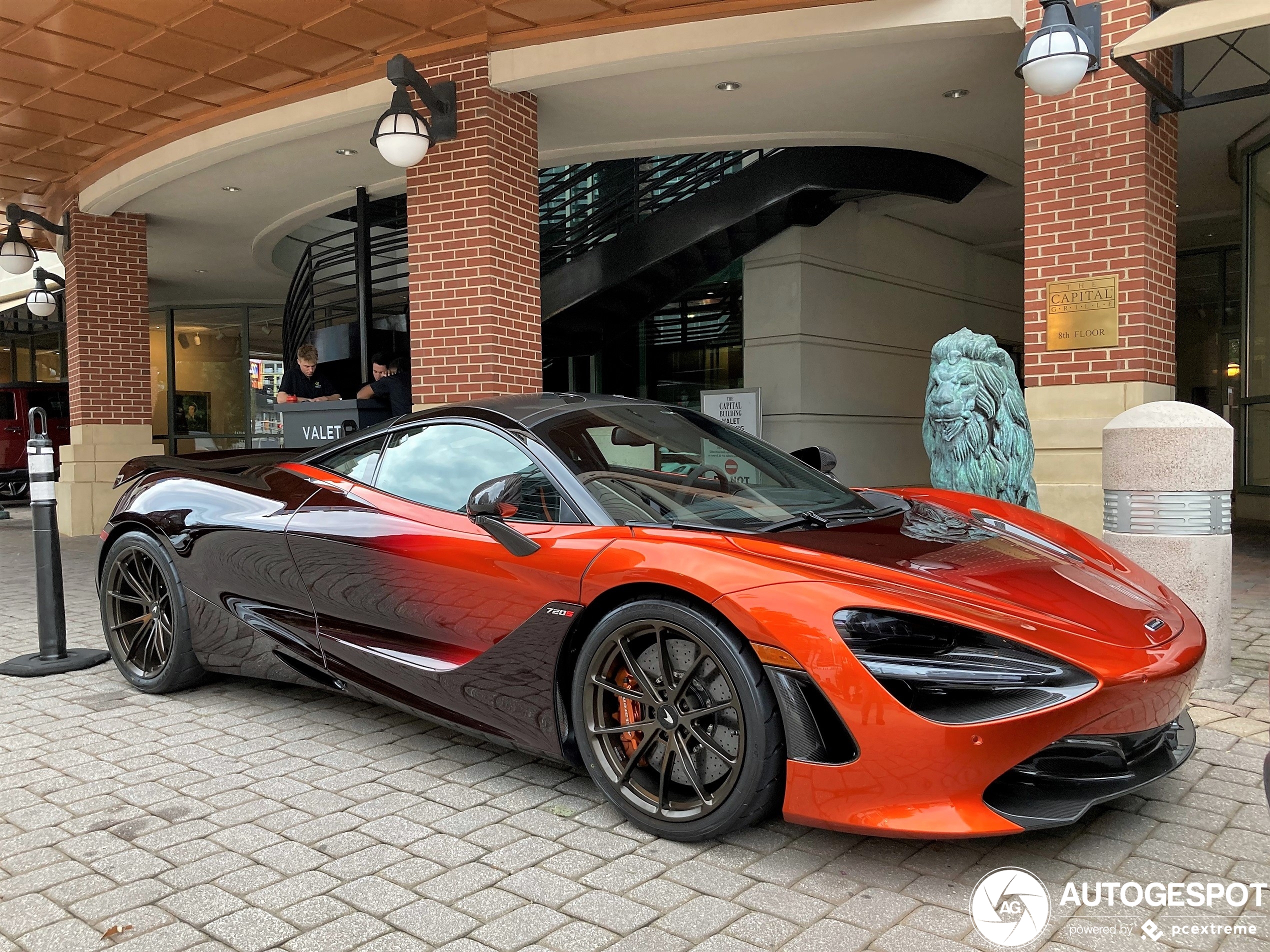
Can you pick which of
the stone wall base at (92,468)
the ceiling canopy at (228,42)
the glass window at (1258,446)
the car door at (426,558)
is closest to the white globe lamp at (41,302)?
the stone wall base at (92,468)

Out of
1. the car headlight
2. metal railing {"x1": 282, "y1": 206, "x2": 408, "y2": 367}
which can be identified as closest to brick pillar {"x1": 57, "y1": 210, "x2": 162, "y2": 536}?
metal railing {"x1": 282, "y1": 206, "x2": 408, "y2": 367}

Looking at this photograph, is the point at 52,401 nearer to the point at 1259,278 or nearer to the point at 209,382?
the point at 209,382

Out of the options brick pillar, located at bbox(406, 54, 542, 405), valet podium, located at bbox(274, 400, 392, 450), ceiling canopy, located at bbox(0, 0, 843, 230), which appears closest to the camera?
ceiling canopy, located at bbox(0, 0, 843, 230)

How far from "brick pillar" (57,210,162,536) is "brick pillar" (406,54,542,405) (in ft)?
19.2

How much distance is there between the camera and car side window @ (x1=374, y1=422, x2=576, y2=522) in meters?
3.15

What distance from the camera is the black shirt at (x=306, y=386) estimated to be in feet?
34.2

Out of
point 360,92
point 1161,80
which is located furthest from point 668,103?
point 1161,80

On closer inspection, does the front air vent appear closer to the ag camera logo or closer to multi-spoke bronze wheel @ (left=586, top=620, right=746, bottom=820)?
multi-spoke bronze wheel @ (left=586, top=620, right=746, bottom=820)

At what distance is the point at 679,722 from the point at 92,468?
11634mm

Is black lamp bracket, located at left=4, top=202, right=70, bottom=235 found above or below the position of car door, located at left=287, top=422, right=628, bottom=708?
above

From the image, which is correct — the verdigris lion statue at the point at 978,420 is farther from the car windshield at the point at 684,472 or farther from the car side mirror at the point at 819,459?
the car windshield at the point at 684,472

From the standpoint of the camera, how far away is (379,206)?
487 inches

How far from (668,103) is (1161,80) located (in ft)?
12.5

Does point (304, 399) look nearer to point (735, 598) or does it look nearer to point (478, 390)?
point (478, 390)
